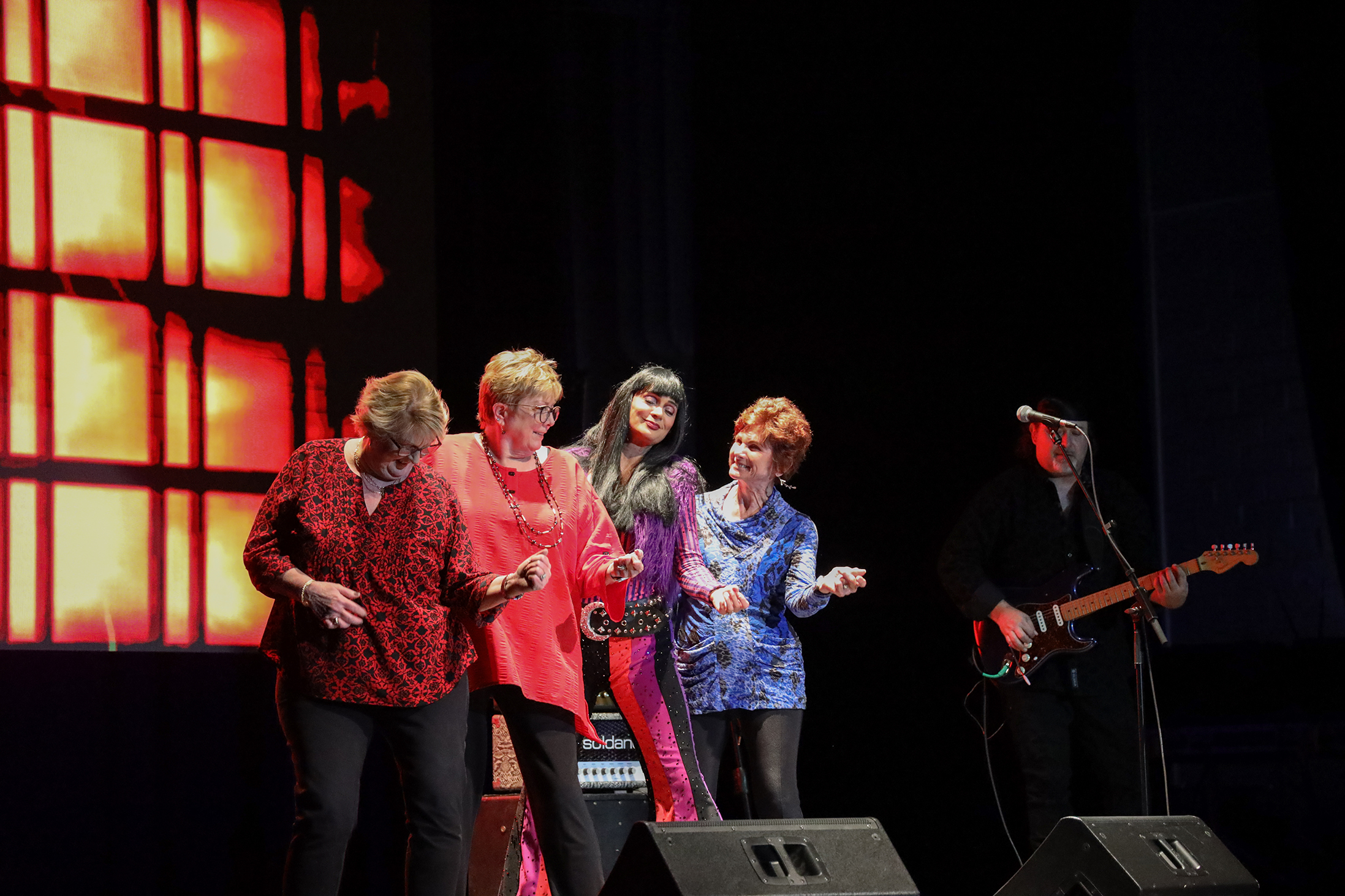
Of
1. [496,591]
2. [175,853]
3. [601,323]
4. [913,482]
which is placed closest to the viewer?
[496,591]

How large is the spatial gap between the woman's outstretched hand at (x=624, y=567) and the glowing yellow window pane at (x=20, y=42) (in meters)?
2.42

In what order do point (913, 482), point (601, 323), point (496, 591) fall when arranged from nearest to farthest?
point (496, 591)
point (601, 323)
point (913, 482)

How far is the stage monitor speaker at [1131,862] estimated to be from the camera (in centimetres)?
310

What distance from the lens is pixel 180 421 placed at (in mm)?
4469

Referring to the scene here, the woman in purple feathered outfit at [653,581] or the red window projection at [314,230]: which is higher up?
the red window projection at [314,230]

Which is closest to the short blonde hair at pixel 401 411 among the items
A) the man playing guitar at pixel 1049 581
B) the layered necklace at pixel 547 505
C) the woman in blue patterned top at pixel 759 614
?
the layered necklace at pixel 547 505

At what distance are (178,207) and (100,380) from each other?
25.5 inches

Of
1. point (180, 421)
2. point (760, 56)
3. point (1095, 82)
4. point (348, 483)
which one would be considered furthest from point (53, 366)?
point (1095, 82)

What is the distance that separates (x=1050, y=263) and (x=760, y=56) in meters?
1.50

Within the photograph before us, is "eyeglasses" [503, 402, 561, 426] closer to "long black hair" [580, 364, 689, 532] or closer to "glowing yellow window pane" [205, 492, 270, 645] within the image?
"long black hair" [580, 364, 689, 532]

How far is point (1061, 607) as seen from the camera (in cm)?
481

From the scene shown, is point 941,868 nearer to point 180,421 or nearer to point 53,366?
point 180,421

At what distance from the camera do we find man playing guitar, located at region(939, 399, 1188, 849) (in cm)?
471

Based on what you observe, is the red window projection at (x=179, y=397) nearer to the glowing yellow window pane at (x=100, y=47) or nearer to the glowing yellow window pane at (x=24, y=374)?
the glowing yellow window pane at (x=24, y=374)
